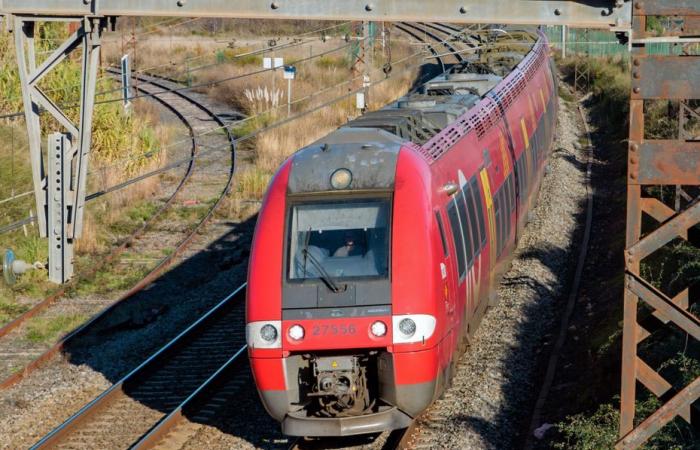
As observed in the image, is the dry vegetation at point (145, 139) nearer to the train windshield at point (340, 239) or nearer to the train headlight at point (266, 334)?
the train headlight at point (266, 334)

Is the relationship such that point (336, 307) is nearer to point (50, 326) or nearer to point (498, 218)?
point (498, 218)

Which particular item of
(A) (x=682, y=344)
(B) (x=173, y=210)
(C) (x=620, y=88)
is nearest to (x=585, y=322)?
(A) (x=682, y=344)

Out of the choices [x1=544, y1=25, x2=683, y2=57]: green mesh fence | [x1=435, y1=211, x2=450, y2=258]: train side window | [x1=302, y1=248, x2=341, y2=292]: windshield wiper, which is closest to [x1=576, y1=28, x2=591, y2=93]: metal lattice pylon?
[x1=544, y1=25, x2=683, y2=57]: green mesh fence

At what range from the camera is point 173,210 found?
2298cm

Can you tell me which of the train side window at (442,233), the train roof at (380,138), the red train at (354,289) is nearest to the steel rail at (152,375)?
the red train at (354,289)

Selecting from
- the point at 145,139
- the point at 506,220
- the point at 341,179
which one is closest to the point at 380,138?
the point at 341,179

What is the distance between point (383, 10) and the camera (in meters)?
9.90

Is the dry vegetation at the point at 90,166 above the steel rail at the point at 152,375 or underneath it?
above

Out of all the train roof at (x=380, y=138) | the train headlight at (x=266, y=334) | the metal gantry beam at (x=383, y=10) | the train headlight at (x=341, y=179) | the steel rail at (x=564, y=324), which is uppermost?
A: the metal gantry beam at (x=383, y=10)

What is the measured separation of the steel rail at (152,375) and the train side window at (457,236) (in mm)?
3274

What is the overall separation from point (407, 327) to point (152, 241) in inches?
460

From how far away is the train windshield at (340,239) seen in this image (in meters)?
9.94

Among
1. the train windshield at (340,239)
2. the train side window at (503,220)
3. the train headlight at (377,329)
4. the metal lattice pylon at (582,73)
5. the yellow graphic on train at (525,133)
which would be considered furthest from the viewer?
the metal lattice pylon at (582,73)

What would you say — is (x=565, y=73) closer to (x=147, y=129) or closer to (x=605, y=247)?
(x=147, y=129)
